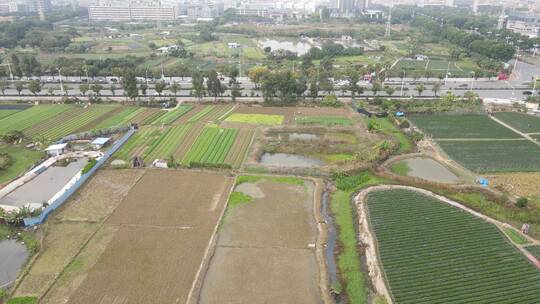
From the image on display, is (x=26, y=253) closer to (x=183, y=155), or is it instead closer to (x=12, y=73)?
(x=183, y=155)

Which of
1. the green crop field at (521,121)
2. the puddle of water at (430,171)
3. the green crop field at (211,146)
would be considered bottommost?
the puddle of water at (430,171)

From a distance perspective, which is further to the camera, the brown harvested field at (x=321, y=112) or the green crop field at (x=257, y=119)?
the brown harvested field at (x=321, y=112)

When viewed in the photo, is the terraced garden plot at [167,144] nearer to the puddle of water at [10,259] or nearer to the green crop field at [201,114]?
the green crop field at [201,114]

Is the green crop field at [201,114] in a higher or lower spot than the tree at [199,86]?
lower

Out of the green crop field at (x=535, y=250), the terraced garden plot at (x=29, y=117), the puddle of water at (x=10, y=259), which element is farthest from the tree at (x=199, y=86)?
the green crop field at (x=535, y=250)

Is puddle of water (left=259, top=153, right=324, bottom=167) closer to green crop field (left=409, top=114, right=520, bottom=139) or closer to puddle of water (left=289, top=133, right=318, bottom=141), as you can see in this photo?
puddle of water (left=289, top=133, right=318, bottom=141)
